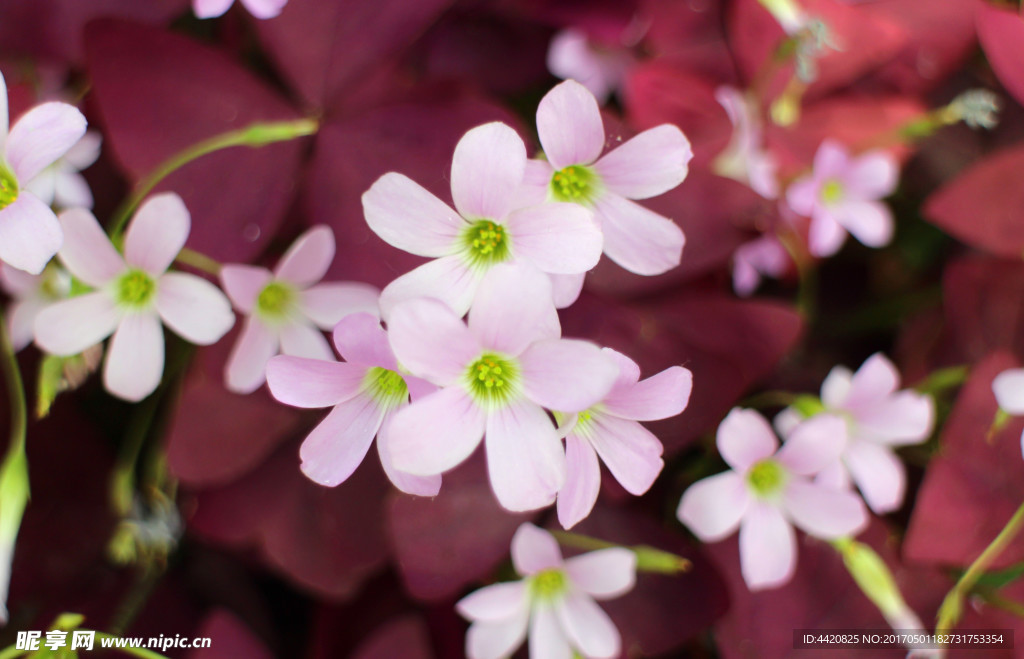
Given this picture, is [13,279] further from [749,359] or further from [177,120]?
[749,359]

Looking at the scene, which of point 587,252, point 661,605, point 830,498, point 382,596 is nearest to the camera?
point 587,252

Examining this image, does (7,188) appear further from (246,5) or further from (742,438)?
(742,438)

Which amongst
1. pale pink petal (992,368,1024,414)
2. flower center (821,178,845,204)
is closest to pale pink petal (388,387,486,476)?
pale pink petal (992,368,1024,414)

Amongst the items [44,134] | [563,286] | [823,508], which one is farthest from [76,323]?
[823,508]

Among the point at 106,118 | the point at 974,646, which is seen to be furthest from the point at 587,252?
the point at 974,646

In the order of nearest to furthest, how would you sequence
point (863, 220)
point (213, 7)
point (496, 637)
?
point (213, 7), point (496, 637), point (863, 220)

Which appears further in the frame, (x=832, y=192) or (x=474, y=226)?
(x=832, y=192)

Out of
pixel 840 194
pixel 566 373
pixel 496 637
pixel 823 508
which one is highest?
pixel 566 373
